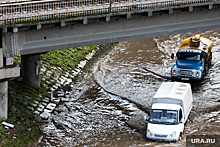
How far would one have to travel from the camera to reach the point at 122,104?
27234 millimetres

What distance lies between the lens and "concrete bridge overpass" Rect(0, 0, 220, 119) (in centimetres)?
2266

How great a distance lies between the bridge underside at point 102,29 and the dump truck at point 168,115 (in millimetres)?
4568

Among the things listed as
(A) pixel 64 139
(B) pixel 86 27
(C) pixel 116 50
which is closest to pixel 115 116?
(A) pixel 64 139

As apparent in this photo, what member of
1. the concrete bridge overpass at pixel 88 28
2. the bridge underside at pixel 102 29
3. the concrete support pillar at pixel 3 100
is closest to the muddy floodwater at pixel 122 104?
the concrete support pillar at pixel 3 100

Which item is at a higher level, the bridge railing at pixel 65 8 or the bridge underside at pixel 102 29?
the bridge railing at pixel 65 8

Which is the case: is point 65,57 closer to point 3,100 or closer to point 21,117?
point 21,117

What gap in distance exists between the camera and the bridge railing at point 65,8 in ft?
73.9

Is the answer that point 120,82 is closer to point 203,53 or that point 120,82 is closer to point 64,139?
point 203,53

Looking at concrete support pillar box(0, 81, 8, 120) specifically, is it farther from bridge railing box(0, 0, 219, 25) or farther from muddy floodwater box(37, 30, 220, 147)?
bridge railing box(0, 0, 219, 25)

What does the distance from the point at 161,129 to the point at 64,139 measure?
5524 millimetres

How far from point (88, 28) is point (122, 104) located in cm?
584

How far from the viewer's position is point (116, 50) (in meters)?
38.1

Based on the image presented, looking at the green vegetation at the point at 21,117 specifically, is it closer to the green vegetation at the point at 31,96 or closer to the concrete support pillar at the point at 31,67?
the green vegetation at the point at 31,96

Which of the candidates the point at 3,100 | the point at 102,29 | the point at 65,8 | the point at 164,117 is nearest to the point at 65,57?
the point at 102,29
